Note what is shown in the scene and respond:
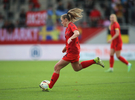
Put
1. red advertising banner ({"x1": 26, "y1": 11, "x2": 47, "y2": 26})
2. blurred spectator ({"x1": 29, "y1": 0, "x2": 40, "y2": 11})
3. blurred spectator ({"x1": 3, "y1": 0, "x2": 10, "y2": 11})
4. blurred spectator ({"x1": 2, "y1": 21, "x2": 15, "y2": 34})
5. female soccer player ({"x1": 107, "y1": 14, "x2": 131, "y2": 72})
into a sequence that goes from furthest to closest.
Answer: blurred spectator ({"x1": 3, "y1": 0, "x2": 10, "y2": 11}) → blurred spectator ({"x1": 29, "y1": 0, "x2": 40, "y2": 11}) → blurred spectator ({"x1": 2, "y1": 21, "x2": 15, "y2": 34}) → red advertising banner ({"x1": 26, "y1": 11, "x2": 47, "y2": 26}) → female soccer player ({"x1": 107, "y1": 14, "x2": 131, "y2": 72})

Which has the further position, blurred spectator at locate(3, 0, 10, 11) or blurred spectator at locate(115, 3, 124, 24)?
blurred spectator at locate(3, 0, 10, 11)

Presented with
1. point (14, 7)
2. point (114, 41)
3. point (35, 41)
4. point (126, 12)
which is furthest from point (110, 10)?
point (114, 41)

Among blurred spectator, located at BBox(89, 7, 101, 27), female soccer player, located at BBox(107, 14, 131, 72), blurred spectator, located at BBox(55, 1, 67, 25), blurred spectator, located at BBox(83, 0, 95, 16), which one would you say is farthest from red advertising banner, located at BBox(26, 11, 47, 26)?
female soccer player, located at BBox(107, 14, 131, 72)

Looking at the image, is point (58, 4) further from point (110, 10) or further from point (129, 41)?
point (129, 41)

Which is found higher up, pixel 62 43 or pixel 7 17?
pixel 7 17

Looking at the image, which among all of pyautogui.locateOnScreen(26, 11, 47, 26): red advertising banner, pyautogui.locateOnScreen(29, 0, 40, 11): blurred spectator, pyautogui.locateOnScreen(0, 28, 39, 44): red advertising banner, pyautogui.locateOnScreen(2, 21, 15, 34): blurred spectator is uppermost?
pyautogui.locateOnScreen(29, 0, 40, 11): blurred spectator

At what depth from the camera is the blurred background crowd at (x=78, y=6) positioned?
63.1ft

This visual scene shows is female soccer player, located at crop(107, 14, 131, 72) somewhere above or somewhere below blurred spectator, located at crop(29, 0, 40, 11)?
below

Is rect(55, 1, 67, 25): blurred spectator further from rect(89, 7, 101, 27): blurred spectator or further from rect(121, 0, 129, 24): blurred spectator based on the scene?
rect(121, 0, 129, 24): blurred spectator

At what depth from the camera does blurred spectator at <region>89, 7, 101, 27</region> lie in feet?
63.0

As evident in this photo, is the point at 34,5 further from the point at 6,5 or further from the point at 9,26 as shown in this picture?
the point at 9,26

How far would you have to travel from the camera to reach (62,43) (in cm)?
1923

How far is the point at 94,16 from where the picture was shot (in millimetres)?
19312

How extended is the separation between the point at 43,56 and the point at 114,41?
29.7 feet
